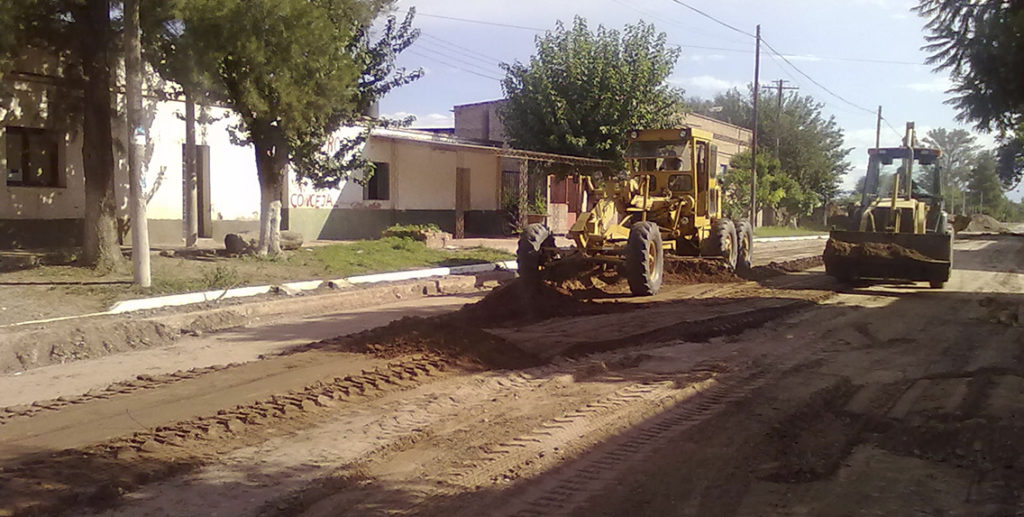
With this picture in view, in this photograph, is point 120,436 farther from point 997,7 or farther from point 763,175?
point 763,175

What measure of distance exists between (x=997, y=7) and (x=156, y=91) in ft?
55.2

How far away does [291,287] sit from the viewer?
1310 centimetres

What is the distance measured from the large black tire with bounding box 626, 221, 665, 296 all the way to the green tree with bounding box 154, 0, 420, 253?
6.39m

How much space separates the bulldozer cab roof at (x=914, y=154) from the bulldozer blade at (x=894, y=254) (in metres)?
3.44

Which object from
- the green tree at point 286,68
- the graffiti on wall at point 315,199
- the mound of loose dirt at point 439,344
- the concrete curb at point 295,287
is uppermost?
the green tree at point 286,68

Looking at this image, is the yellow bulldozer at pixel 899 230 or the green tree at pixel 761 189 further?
the green tree at pixel 761 189

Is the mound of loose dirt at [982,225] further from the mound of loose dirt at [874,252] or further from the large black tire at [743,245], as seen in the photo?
the mound of loose dirt at [874,252]

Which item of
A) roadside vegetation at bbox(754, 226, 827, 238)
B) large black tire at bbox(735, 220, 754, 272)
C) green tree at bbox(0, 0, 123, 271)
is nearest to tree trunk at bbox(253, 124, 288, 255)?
green tree at bbox(0, 0, 123, 271)

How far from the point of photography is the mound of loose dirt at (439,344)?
8219mm

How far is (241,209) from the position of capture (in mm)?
20688

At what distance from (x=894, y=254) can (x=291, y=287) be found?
10.7m

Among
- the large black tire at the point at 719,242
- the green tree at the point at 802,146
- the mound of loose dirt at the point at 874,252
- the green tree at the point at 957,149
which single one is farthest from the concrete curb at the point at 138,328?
the green tree at the point at 957,149

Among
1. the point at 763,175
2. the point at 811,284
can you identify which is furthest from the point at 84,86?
the point at 763,175

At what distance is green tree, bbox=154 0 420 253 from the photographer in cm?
1273
